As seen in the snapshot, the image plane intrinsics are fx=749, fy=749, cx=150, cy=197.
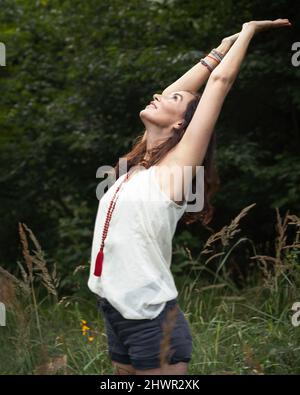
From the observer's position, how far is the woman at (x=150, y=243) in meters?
2.68

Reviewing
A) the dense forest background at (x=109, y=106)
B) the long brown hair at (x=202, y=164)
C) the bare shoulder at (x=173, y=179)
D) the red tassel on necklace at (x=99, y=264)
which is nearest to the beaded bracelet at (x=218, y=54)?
the long brown hair at (x=202, y=164)

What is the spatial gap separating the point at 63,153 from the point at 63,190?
39 centimetres

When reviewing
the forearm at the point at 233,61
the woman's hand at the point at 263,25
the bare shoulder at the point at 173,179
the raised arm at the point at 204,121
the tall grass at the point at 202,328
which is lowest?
the tall grass at the point at 202,328

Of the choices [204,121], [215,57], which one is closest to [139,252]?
[204,121]

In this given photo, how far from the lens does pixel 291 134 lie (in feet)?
25.1

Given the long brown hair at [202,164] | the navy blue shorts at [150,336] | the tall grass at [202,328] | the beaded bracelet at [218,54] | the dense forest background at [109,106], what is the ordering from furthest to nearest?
the dense forest background at [109,106]
the tall grass at [202,328]
the beaded bracelet at [218,54]
the long brown hair at [202,164]
the navy blue shorts at [150,336]

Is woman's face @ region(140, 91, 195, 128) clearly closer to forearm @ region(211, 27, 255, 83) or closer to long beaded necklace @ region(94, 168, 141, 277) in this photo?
forearm @ region(211, 27, 255, 83)

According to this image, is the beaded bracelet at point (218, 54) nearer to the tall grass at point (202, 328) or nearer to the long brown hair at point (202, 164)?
the long brown hair at point (202, 164)

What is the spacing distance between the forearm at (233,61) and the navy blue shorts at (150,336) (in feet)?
2.87

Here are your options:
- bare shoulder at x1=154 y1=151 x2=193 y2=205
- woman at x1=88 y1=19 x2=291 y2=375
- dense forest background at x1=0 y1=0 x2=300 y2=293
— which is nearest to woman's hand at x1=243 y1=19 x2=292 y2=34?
woman at x1=88 y1=19 x2=291 y2=375

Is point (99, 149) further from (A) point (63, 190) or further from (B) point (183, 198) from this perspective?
(B) point (183, 198)

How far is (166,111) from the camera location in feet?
9.77

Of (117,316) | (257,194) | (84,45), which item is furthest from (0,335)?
(84,45)
